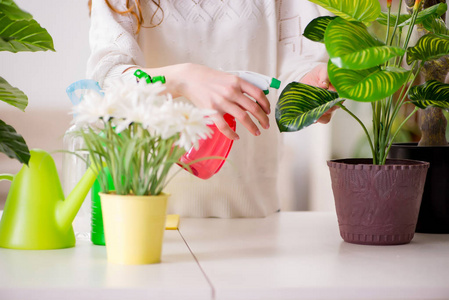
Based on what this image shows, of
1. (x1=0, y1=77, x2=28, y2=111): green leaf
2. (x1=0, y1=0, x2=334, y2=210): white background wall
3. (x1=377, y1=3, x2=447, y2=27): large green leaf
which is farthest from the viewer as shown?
(x1=0, y1=0, x2=334, y2=210): white background wall

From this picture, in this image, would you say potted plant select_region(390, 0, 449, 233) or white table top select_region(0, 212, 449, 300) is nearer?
white table top select_region(0, 212, 449, 300)

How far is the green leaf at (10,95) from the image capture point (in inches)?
38.0

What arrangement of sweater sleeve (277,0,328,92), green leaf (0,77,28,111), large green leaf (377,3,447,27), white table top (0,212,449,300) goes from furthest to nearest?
1. sweater sleeve (277,0,328,92)
2. large green leaf (377,3,447,27)
3. green leaf (0,77,28,111)
4. white table top (0,212,449,300)

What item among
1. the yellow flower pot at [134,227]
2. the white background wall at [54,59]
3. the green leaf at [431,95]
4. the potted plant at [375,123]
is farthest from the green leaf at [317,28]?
the white background wall at [54,59]

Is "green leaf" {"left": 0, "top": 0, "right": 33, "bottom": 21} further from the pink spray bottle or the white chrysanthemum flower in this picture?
the pink spray bottle

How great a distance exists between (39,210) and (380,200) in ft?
2.08

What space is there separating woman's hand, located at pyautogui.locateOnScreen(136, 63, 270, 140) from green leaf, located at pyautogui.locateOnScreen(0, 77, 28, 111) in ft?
0.96

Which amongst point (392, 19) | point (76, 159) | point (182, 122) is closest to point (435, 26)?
point (392, 19)

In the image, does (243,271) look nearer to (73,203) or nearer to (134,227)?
(134,227)

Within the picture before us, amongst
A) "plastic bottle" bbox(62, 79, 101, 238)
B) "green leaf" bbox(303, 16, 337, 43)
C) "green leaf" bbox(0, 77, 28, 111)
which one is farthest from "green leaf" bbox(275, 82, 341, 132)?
"green leaf" bbox(0, 77, 28, 111)

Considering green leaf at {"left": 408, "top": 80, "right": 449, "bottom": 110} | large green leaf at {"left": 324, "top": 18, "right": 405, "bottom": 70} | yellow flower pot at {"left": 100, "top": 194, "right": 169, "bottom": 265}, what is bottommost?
yellow flower pot at {"left": 100, "top": 194, "right": 169, "bottom": 265}

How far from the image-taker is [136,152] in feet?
2.81

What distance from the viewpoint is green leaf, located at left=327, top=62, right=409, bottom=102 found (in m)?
0.92

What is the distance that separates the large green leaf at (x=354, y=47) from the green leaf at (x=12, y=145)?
0.51 meters
